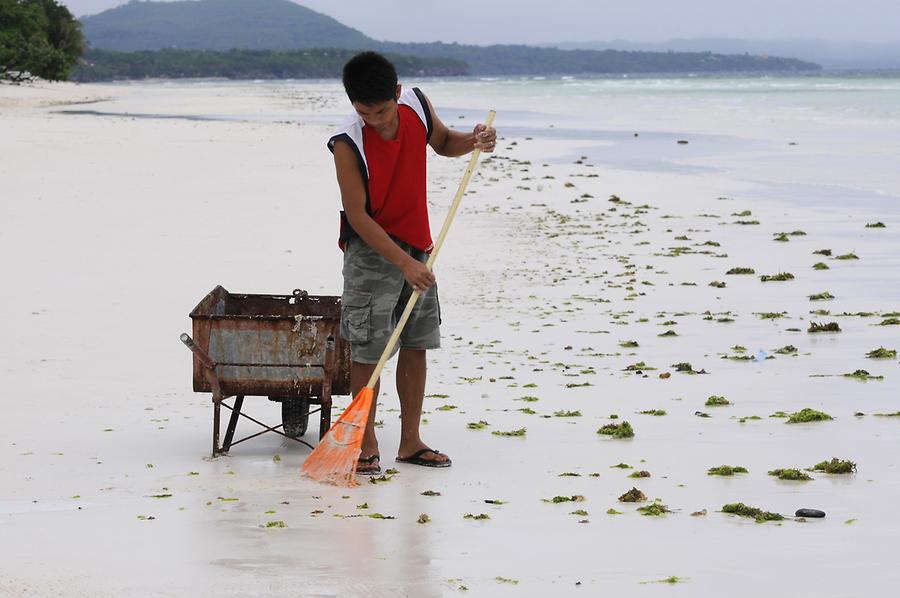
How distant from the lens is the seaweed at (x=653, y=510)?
4.54 metres

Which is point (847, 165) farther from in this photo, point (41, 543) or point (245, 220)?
point (41, 543)

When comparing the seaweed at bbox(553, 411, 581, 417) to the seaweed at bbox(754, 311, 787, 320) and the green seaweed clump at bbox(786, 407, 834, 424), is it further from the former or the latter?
the seaweed at bbox(754, 311, 787, 320)

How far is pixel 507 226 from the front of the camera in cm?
1374

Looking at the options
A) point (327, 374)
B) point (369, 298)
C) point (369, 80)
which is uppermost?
point (369, 80)

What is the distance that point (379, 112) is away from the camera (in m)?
4.85

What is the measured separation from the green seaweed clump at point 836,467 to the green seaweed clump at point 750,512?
2.07 feet

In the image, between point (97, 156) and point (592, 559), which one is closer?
point (592, 559)

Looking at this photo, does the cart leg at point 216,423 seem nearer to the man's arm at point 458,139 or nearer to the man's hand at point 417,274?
the man's hand at point 417,274

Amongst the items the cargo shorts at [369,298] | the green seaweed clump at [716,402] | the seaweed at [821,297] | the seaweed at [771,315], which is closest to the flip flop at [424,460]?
the cargo shorts at [369,298]

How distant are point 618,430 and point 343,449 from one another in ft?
4.44

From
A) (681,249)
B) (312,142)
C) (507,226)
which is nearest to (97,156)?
(312,142)

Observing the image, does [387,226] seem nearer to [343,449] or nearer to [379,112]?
[379,112]

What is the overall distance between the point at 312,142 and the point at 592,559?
22502mm

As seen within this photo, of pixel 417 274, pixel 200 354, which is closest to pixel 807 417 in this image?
pixel 417 274
